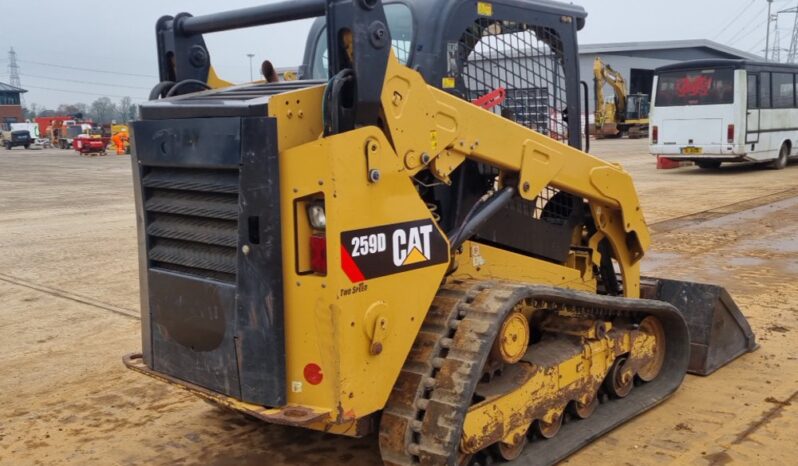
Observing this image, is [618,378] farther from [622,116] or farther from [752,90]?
[622,116]

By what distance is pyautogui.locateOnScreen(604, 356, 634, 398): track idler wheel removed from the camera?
4.63 m

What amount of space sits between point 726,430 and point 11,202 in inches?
677

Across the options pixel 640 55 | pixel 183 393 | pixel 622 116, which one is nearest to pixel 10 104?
pixel 640 55

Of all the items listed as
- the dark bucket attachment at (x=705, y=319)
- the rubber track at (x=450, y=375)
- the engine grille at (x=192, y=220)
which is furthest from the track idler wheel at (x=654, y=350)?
the engine grille at (x=192, y=220)

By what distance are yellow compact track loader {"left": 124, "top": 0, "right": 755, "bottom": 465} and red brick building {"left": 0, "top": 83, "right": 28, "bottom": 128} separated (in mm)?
87376

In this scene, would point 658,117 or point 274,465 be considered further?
point 658,117

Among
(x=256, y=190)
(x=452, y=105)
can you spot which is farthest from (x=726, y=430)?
(x=256, y=190)

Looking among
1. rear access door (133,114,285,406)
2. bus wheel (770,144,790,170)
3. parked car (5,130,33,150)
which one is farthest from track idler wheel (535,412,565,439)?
parked car (5,130,33,150)

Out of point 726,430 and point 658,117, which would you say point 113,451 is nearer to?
point 726,430

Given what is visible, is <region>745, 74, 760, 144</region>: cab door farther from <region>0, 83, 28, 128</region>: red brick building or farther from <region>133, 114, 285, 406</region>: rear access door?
<region>0, 83, 28, 128</region>: red brick building

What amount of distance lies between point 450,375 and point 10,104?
303 ft

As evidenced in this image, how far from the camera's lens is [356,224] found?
3.15 metres

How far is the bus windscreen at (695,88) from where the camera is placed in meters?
20.0

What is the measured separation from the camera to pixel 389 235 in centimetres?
330
